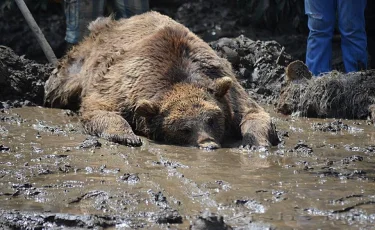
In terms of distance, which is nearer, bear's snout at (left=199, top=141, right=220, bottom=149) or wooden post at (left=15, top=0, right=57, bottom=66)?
bear's snout at (left=199, top=141, right=220, bottom=149)

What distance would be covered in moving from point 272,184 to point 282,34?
8784mm

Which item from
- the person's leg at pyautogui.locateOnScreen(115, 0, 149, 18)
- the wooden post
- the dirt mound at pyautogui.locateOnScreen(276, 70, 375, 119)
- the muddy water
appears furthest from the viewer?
the person's leg at pyautogui.locateOnScreen(115, 0, 149, 18)

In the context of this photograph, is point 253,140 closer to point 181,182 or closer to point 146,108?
point 146,108

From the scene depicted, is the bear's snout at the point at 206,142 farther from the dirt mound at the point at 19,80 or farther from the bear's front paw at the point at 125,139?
the dirt mound at the point at 19,80

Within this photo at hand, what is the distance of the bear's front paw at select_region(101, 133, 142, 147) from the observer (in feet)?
25.0

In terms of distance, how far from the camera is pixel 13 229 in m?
4.82

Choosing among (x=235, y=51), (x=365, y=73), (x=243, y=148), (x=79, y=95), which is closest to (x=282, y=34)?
(x=235, y=51)

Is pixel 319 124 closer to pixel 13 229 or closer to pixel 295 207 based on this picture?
pixel 295 207

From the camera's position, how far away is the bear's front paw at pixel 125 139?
300 inches

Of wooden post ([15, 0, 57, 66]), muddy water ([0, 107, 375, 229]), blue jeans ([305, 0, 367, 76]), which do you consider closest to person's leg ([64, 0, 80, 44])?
wooden post ([15, 0, 57, 66])

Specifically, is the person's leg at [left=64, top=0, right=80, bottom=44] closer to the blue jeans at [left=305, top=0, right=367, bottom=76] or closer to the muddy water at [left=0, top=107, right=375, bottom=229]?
the blue jeans at [left=305, top=0, right=367, bottom=76]

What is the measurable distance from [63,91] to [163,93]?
227 centimetres

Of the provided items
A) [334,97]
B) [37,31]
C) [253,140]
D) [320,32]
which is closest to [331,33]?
[320,32]

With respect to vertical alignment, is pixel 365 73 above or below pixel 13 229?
above
